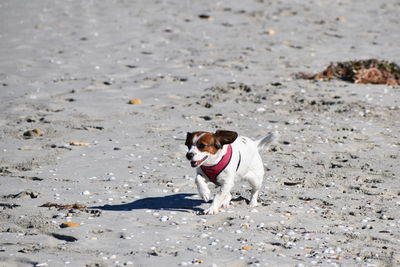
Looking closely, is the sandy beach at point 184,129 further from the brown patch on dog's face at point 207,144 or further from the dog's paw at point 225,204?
the brown patch on dog's face at point 207,144

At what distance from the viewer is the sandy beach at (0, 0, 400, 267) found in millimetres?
6312

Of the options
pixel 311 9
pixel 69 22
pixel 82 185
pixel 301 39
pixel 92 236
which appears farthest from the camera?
pixel 311 9

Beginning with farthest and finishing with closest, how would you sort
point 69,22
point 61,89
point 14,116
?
point 69,22
point 61,89
point 14,116

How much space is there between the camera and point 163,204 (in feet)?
24.5

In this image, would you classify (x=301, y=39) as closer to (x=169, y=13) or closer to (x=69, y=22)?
(x=169, y=13)

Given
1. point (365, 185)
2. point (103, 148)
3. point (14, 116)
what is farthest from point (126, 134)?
point (365, 185)

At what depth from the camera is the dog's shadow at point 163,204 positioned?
7.30m

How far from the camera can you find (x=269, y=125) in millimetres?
10875

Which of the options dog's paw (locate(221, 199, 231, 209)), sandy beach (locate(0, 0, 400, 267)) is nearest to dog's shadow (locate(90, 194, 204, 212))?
sandy beach (locate(0, 0, 400, 267))

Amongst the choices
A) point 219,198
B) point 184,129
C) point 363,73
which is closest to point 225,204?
point 219,198

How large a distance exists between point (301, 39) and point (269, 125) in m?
6.51

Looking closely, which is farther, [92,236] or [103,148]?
[103,148]

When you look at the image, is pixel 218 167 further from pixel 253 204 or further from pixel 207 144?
pixel 253 204

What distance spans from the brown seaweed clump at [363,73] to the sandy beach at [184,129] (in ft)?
1.00
